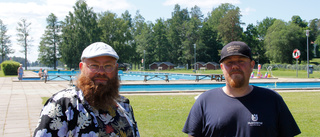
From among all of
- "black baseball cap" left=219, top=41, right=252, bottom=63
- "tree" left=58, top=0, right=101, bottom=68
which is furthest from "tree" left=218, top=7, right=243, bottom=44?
"black baseball cap" left=219, top=41, right=252, bottom=63

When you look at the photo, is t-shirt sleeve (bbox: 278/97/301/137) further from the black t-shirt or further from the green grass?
the green grass

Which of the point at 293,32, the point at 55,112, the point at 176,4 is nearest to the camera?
the point at 55,112

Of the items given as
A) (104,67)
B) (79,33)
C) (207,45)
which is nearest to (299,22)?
(207,45)

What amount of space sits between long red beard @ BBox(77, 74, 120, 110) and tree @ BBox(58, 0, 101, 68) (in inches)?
2484

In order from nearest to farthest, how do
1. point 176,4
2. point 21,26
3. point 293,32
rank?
point 293,32
point 21,26
point 176,4

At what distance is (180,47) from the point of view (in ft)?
268

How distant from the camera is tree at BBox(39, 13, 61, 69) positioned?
76.6m

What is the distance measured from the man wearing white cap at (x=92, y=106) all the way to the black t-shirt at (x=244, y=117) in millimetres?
649

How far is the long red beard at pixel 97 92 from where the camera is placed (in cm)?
205

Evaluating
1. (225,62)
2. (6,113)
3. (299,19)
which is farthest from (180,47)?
(225,62)

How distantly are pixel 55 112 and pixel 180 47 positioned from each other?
3171 inches

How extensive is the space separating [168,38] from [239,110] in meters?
80.2

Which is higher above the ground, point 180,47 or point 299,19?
point 299,19

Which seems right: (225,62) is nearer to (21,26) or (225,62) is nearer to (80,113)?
(80,113)
